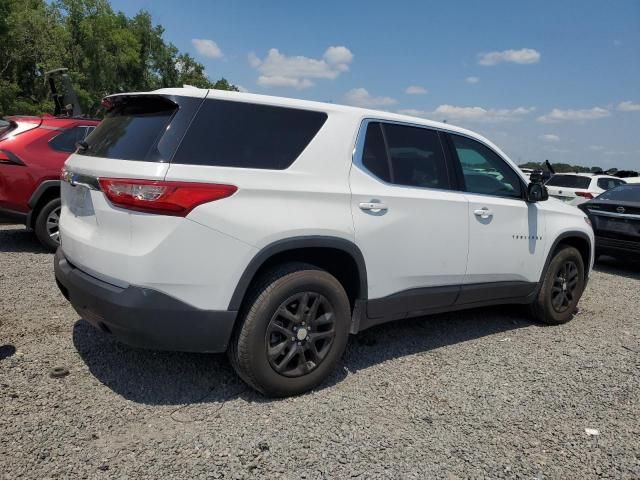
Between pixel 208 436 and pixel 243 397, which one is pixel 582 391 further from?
pixel 208 436

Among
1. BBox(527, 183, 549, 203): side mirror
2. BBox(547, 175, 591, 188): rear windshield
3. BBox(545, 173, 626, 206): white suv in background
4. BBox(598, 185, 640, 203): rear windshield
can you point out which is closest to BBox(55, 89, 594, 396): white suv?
BBox(527, 183, 549, 203): side mirror

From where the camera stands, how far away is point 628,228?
777 centimetres

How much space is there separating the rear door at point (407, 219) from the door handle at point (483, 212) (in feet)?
0.46

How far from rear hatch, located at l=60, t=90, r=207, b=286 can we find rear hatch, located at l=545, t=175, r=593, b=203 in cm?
1126

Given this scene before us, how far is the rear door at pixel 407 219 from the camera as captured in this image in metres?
3.39

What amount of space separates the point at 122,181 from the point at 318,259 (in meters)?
1.30

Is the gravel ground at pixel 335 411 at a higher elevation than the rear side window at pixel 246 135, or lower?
lower

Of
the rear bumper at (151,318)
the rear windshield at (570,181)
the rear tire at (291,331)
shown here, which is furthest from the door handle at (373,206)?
the rear windshield at (570,181)

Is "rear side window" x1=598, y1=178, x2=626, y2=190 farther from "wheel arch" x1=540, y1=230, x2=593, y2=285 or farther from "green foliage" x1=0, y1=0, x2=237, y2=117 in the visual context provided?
"green foliage" x1=0, y1=0, x2=237, y2=117

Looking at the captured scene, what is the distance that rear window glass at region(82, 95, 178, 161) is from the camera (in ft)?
9.26

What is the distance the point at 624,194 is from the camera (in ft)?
27.4

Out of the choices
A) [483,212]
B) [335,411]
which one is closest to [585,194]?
[483,212]

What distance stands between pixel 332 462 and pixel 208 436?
2.24 ft

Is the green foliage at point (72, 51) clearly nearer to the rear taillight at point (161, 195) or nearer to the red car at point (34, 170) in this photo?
the red car at point (34, 170)
